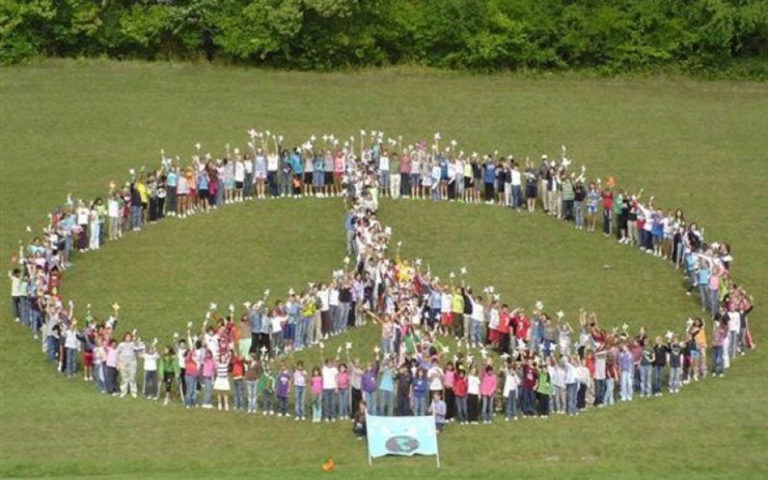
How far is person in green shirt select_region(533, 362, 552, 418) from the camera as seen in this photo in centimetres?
3894

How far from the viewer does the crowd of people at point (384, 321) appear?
128 feet

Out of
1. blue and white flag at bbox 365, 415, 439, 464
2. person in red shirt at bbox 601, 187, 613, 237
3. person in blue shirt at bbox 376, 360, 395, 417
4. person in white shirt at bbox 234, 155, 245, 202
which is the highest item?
person in white shirt at bbox 234, 155, 245, 202

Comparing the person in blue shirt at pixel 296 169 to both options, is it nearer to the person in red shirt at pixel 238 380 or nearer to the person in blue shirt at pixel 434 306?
the person in blue shirt at pixel 434 306

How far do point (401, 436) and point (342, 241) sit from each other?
44.9 feet

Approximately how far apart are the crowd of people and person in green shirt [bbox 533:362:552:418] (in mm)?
37

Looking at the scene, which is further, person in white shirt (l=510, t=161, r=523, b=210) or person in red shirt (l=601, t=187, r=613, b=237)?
person in white shirt (l=510, t=161, r=523, b=210)

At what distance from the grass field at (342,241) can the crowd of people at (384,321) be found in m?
0.63

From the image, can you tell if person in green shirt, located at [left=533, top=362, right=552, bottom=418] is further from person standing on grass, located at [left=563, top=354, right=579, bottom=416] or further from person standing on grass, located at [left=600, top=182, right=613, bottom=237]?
person standing on grass, located at [left=600, top=182, right=613, bottom=237]

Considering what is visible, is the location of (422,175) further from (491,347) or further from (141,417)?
(141,417)

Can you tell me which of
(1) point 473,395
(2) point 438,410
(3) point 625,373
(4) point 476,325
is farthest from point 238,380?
(3) point 625,373

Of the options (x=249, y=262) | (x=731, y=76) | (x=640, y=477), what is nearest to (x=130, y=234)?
(x=249, y=262)

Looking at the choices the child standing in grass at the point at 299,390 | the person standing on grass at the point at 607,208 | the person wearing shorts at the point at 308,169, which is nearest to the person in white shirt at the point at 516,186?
the person standing on grass at the point at 607,208

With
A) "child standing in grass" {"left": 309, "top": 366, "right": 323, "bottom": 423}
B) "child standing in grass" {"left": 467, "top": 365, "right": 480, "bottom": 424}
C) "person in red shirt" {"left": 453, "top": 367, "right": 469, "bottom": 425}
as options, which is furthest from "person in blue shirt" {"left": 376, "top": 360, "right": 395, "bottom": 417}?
"child standing in grass" {"left": 467, "top": 365, "right": 480, "bottom": 424}

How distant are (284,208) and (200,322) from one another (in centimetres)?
904
